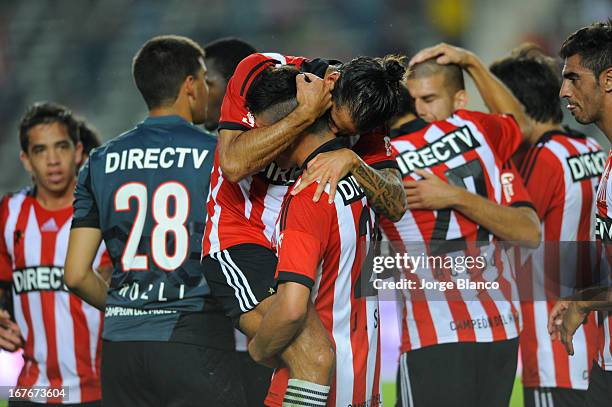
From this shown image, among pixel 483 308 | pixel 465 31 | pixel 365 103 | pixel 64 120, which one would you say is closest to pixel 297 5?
pixel 465 31

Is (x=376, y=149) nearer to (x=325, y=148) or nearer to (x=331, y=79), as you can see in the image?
(x=325, y=148)

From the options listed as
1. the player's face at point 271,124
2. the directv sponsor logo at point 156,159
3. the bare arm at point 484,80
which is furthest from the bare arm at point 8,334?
the bare arm at point 484,80

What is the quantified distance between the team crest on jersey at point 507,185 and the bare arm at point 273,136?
175cm

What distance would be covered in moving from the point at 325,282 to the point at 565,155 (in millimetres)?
2342

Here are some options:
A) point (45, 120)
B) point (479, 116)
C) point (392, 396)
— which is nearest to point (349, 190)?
point (479, 116)

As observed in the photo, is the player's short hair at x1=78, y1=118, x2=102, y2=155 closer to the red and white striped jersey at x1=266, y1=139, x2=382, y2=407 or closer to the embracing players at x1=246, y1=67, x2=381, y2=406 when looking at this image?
the embracing players at x1=246, y1=67, x2=381, y2=406

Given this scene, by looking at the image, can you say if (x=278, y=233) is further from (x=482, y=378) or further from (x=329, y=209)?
(x=482, y=378)

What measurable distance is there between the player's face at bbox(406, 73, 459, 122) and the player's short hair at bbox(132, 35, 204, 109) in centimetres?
122

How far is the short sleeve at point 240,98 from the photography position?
11.3ft

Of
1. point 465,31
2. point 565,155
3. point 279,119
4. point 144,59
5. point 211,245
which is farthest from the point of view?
point 465,31

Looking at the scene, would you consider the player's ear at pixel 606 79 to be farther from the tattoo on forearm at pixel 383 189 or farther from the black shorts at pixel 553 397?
the black shorts at pixel 553 397

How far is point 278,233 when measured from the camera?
323cm

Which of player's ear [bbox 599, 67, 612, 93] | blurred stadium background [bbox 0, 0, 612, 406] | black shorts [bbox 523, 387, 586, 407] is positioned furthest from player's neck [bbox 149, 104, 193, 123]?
blurred stadium background [bbox 0, 0, 612, 406]

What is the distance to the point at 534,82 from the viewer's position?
5.31m
